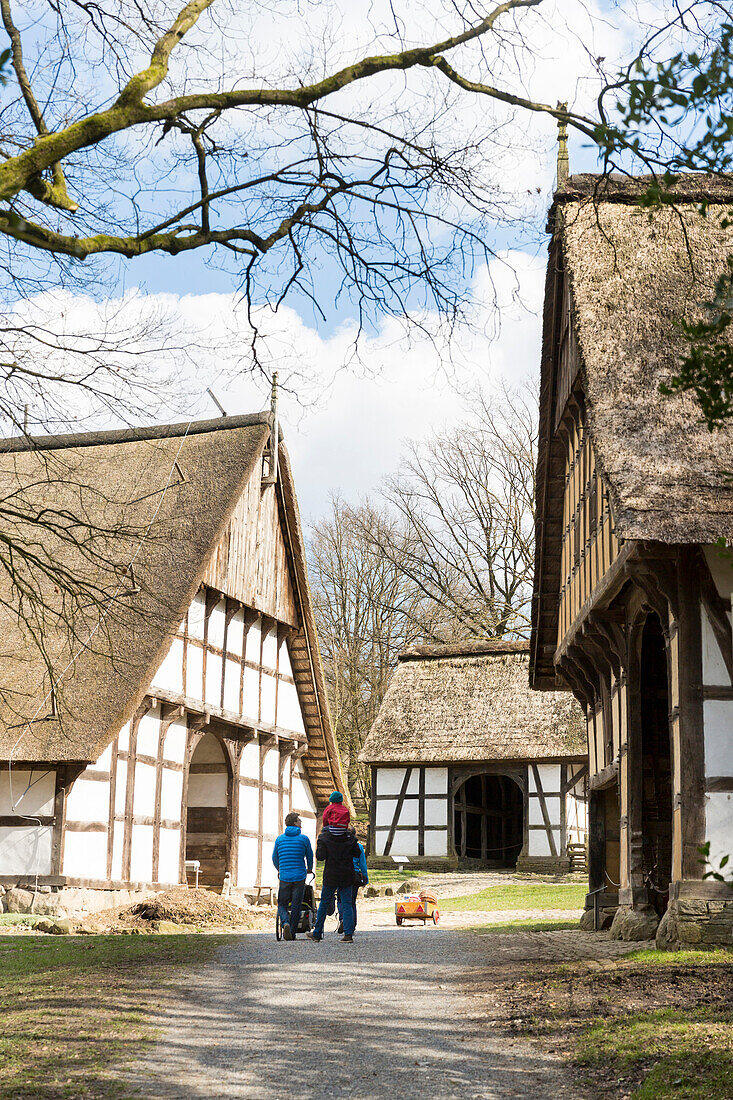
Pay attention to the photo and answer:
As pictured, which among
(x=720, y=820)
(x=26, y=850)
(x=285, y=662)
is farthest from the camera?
(x=285, y=662)

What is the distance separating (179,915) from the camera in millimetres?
16172

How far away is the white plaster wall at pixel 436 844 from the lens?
30.4m

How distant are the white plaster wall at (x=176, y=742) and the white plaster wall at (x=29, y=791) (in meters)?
2.65

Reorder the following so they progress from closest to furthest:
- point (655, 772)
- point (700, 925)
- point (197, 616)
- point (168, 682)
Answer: point (700, 925), point (655, 772), point (168, 682), point (197, 616)

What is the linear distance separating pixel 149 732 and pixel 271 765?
494 cm

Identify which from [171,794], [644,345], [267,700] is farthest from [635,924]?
[267,700]

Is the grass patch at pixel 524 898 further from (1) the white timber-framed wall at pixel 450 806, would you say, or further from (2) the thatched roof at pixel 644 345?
(2) the thatched roof at pixel 644 345

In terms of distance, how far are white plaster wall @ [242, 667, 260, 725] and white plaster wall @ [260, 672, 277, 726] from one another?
20 cm

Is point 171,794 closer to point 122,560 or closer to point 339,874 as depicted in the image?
point 122,560

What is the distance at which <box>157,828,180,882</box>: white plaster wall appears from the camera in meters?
19.0

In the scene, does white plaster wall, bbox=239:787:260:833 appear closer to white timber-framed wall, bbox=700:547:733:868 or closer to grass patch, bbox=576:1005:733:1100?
white timber-framed wall, bbox=700:547:733:868

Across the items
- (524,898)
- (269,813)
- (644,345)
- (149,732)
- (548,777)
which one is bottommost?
(524,898)

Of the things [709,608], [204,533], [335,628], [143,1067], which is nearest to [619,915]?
[709,608]

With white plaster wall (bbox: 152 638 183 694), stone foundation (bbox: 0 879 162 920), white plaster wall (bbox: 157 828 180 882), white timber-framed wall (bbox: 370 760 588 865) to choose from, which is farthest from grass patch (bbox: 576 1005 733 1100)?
white timber-framed wall (bbox: 370 760 588 865)
